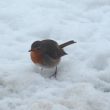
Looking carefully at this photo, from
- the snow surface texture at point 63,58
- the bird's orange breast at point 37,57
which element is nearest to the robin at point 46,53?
the bird's orange breast at point 37,57

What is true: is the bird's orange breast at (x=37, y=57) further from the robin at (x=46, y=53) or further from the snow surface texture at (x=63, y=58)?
the snow surface texture at (x=63, y=58)

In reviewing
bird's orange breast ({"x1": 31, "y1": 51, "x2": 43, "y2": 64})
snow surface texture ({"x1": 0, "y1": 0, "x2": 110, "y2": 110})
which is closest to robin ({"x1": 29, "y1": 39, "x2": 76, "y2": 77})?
bird's orange breast ({"x1": 31, "y1": 51, "x2": 43, "y2": 64})

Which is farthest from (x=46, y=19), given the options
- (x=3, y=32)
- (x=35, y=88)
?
(x=35, y=88)

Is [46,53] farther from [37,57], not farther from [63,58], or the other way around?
[63,58]

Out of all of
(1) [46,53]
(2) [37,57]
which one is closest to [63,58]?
(1) [46,53]

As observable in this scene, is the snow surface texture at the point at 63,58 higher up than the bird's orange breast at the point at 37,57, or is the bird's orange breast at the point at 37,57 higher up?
the bird's orange breast at the point at 37,57

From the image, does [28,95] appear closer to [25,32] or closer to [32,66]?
[32,66]

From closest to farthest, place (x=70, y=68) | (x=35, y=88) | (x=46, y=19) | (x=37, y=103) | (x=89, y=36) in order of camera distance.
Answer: (x=37, y=103), (x=35, y=88), (x=70, y=68), (x=89, y=36), (x=46, y=19)
